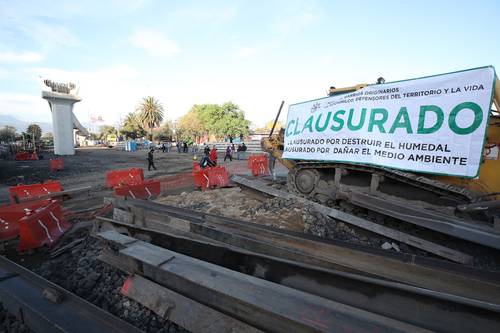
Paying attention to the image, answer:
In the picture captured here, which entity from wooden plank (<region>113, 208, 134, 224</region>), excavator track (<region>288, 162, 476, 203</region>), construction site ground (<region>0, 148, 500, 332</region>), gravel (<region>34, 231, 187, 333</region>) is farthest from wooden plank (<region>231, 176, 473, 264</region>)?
gravel (<region>34, 231, 187, 333</region>)

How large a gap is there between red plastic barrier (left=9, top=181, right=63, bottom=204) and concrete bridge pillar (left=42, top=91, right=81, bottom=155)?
89.7 feet

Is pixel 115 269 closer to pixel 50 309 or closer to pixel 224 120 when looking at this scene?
pixel 50 309

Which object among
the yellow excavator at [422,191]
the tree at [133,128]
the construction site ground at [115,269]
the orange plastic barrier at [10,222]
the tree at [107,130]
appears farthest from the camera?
the tree at [107,130]

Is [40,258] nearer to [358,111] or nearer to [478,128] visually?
[358,111]

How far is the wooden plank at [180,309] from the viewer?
9.14 feet

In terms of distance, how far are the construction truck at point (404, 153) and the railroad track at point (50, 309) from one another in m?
5.17

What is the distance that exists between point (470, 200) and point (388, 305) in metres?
3.97

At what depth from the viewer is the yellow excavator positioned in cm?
502

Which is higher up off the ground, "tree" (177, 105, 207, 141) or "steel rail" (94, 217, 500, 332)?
"tree" (177, 105, 207, 141)

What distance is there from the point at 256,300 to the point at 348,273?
1.04 meters

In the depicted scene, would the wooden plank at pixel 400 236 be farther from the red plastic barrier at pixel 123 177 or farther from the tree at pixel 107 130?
the tree at pixel 107 130

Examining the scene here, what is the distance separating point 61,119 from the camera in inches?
1288

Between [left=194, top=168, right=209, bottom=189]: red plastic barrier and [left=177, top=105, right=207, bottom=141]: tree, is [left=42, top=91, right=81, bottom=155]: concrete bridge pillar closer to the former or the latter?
[left=194, top=168, right=209, bottom=189]: red plastic barrier

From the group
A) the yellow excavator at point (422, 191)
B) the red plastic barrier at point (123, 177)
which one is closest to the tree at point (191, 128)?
the red plastic barrier at point (123, 177)
